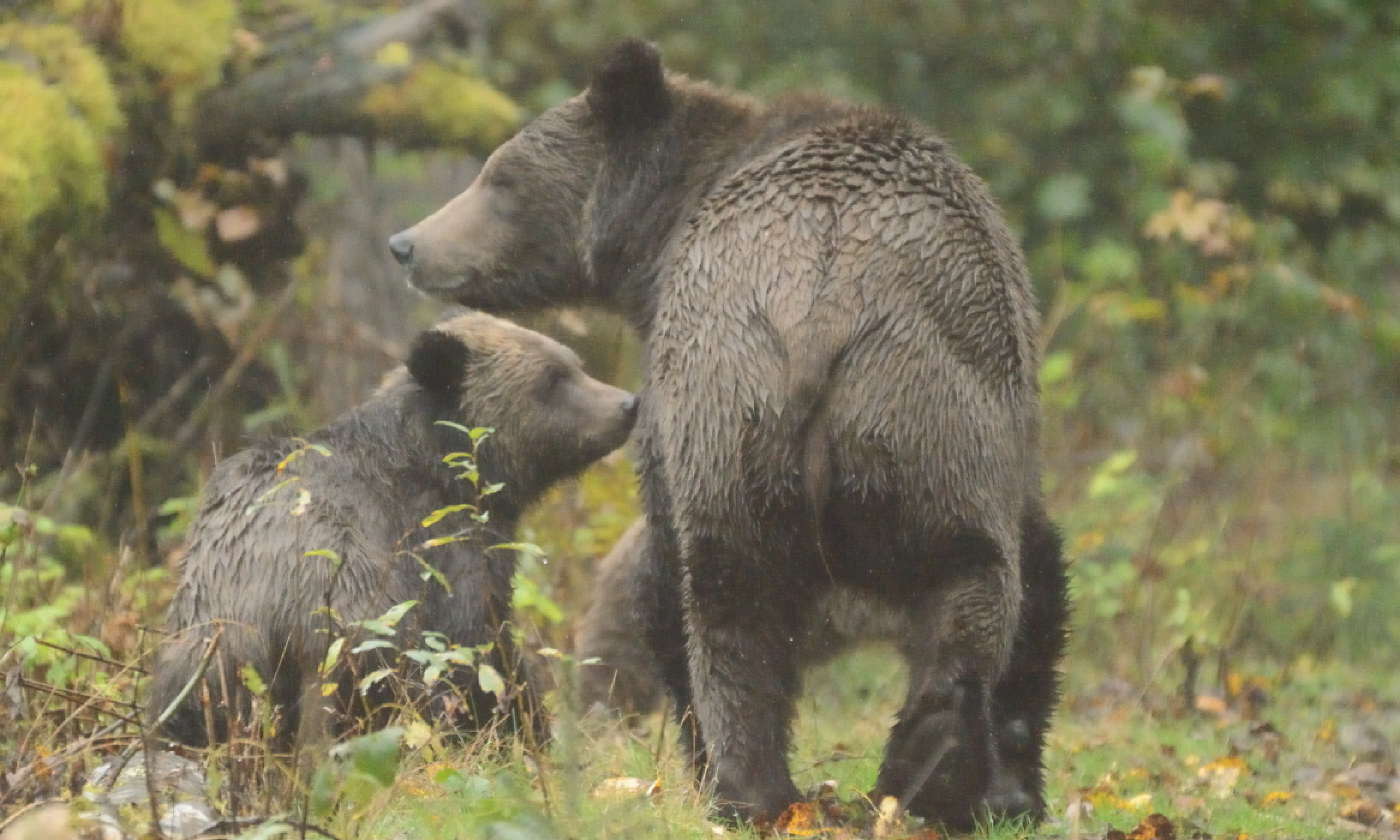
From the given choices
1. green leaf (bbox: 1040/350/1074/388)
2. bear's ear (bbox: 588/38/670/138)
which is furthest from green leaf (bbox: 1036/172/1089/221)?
bear's ear (bbox: 588/38/670/138)

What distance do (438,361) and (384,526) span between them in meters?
0.71

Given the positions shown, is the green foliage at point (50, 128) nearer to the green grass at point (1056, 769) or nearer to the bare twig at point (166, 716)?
the green grass at point (1056, 769)

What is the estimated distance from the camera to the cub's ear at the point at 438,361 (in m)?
5.81

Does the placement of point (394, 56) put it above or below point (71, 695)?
above

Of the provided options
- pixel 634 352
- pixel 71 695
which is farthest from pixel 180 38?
pixel 71 695

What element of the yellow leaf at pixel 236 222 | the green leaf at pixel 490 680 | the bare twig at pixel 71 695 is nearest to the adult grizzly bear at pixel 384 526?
the bare twig at pixel 71 695

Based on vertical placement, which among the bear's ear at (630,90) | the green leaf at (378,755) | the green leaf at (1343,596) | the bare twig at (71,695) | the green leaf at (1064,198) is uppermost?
the bear's ear at (630,90)

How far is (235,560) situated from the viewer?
513 cm

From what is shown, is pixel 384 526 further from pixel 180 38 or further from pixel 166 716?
pixel 180 38

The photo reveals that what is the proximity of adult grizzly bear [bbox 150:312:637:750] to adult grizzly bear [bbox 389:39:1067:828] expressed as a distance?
668mm

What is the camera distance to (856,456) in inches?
175

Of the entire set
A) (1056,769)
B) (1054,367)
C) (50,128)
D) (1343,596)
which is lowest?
(1056,769)

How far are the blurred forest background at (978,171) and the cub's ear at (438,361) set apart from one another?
51.2 inches

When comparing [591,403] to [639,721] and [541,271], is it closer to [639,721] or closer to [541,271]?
[541,271]
